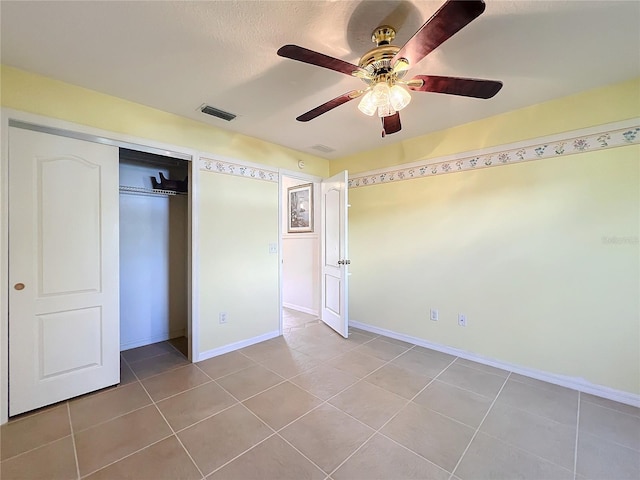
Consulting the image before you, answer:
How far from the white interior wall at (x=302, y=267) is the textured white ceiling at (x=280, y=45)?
6.93 feet

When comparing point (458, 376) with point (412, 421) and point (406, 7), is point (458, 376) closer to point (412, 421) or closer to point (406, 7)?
point (412, 421)

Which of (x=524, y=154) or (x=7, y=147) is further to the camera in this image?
(x=524, y=154)

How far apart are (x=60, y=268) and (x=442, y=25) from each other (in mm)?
2808

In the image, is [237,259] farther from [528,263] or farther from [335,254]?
[528,263]

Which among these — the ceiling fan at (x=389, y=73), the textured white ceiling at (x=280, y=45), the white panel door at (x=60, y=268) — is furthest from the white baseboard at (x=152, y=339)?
the ceiling fan at (x=389, y=73)

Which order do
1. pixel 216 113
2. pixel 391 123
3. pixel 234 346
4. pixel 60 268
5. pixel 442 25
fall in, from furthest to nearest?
1. pixel 234 346
2. pixel 216 113
3. pixel 60 268
4. pixel 391 123
5. pixel 442 25

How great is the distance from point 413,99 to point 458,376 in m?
2.44

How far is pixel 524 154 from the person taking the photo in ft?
7.93

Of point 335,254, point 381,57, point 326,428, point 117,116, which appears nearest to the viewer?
point 381,57

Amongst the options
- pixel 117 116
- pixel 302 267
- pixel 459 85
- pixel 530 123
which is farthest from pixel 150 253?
pixel 530 123

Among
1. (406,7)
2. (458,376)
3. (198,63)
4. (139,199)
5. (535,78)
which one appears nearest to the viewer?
(406,7)

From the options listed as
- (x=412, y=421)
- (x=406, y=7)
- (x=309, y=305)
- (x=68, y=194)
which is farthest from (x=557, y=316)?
(x=68, y=194)

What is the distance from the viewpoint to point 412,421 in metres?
1.82

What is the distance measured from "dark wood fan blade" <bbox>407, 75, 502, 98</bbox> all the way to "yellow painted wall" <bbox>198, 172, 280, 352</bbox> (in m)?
2.11
